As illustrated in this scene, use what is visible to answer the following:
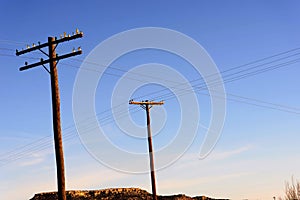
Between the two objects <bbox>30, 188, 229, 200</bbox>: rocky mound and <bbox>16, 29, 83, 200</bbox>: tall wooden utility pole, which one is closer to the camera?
<bbox>16, 29, 83, 200</bbox>: tall wooden utility pole

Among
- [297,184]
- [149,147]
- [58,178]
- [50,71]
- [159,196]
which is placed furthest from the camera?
[159,196]

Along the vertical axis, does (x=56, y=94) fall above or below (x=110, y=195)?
above

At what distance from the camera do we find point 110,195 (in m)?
86.1

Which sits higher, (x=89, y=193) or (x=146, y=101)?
(x=146, y=101)

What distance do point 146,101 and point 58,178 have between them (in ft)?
65.2

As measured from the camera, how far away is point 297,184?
1738 inches

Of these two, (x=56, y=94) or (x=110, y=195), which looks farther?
(x=110, y=195)

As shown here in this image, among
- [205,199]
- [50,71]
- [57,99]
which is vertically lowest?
[205,199]

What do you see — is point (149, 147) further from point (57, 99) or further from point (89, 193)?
point (89, 193)

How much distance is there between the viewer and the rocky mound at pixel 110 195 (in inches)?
3302

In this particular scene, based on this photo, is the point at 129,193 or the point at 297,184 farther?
the point at 129,193

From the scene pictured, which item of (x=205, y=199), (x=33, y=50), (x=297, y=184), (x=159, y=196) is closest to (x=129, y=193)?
(x=159, y=196)

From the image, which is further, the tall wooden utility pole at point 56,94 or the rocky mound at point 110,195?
the rocky mound at point 110,195

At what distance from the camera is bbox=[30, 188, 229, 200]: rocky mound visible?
8388 centimetres
